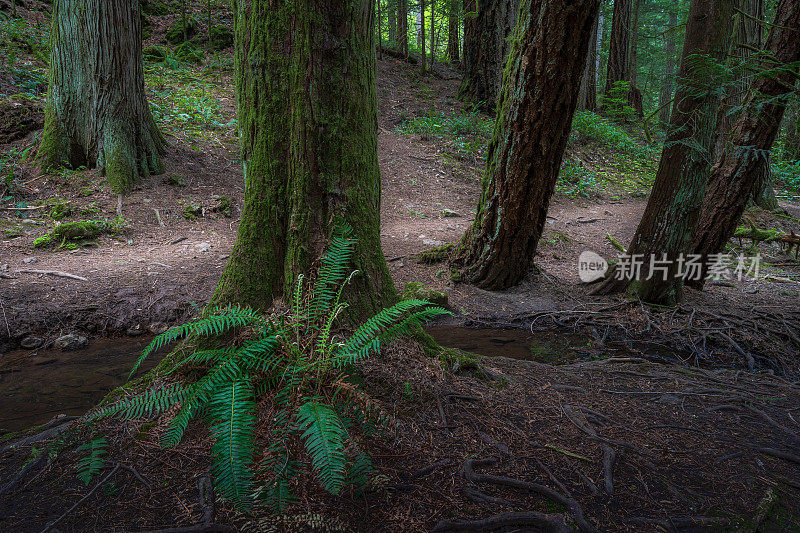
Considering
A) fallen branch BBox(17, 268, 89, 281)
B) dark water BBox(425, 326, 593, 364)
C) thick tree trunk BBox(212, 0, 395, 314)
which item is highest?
thick tree trunk BBox(212, 0, 395, 314)

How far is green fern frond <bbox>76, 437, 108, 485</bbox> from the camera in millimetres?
1723

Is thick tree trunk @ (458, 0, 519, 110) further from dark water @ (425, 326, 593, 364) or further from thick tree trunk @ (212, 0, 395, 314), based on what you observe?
thick tree trunk @ (212, 0, 395, 314)

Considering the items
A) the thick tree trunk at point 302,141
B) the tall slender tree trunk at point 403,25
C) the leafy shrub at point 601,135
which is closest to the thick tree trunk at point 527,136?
the thick tree trunk at point 302,141

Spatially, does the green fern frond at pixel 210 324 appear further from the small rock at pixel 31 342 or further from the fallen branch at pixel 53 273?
the fallen branch at pixel 53 273

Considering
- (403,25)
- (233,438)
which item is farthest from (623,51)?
(233,438)

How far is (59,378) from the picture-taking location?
3.86m

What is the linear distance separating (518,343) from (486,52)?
446 inches

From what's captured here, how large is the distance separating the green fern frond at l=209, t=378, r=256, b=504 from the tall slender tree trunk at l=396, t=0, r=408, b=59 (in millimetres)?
16402

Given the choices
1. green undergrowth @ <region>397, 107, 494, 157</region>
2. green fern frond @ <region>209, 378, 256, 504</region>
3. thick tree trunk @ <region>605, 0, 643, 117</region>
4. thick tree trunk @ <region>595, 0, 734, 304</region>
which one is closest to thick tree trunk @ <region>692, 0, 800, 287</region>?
thick tree trunk @ <region>595, 0, 734, 304</region>

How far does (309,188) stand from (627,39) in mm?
20237

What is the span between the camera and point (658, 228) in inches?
217

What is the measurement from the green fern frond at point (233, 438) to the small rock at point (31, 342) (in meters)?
3.77

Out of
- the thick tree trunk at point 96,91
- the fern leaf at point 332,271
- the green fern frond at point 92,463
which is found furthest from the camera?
the thick tree trunk at point 96,91

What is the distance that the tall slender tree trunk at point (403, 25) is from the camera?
50.6 feet
